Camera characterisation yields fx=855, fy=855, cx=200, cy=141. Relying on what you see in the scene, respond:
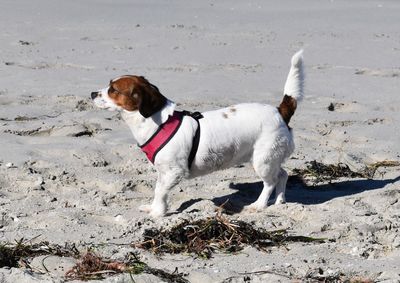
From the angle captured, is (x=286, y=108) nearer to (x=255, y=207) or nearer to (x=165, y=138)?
(x=255, y=207)

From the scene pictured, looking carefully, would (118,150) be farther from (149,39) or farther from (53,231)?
(149,39)

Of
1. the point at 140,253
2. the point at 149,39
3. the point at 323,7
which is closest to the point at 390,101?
the point at 149,39

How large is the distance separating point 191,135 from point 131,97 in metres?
0.53

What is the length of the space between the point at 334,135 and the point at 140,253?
12.6ft

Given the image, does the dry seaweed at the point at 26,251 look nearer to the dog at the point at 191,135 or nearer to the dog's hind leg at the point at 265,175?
the dog at the point at 191,135

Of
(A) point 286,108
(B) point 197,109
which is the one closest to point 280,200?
(A) point 286,108

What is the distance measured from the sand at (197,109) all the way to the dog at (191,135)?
280mm

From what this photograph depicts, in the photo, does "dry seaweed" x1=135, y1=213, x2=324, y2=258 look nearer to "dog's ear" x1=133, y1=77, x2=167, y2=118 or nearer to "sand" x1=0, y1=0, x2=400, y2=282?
"sand" x1=0, y1=0, x2=400, y2=282

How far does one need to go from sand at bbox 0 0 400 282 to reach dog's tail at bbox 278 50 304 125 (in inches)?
29.9

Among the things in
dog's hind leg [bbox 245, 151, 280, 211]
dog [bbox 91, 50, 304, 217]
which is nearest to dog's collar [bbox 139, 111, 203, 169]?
dog [bbox 91, 50, 304, 217]

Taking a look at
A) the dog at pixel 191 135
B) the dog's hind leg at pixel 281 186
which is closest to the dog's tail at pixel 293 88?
the dog at pixel 191 135

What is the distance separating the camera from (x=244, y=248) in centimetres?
547

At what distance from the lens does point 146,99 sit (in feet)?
20.7

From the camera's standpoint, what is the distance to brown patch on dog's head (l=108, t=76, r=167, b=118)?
6.30 metres
